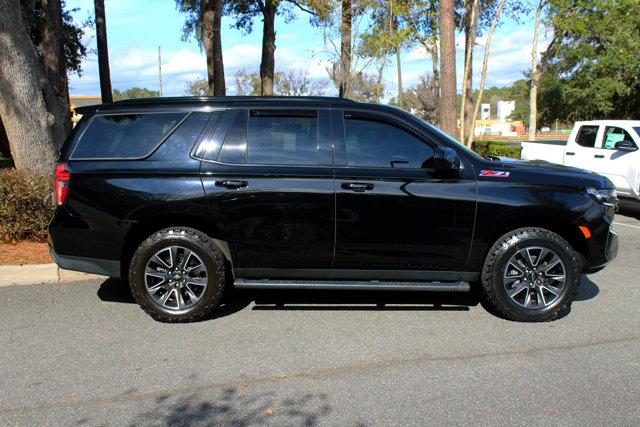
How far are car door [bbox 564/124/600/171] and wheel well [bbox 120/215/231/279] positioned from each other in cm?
890

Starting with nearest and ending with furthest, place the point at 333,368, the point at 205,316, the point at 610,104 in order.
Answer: the point at 333,368 → the point at 205,316 → the point at 610,104

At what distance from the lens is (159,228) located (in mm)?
4805

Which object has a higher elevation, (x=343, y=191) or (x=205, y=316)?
(x=343, y=191)

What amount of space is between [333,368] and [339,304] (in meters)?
1.38

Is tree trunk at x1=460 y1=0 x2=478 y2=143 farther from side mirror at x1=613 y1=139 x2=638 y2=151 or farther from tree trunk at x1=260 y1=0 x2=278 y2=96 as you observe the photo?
side mirror at x1=613 y1=139 x2=638 y2=151

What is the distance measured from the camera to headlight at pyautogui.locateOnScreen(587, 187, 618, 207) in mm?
4711

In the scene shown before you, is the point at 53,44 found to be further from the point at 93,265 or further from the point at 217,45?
the point at 93,265

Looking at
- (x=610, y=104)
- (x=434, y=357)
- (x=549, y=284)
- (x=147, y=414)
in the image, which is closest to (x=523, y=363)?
(x=434, y=357)

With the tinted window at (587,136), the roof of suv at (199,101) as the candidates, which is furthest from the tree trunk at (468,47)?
the roof of suv at (199,101)

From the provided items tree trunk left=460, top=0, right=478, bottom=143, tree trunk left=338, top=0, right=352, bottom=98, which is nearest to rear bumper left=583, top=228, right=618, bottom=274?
tree trunk left=338, top=0, right=352, bottom=98

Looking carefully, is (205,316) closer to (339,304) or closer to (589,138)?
(339,304)

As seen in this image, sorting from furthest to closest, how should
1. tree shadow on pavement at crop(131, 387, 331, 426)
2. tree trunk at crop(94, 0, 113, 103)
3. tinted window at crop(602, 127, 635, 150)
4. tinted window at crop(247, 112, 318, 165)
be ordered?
tree trunk at crop(94, 0, 113, 103)
tinted window at crop(602, 127, 635, 150)
tinted window at crop(247, 112, 318, 165)
tree shadow on pavement at crop(131, 387, 331, 426)

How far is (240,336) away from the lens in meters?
4.45

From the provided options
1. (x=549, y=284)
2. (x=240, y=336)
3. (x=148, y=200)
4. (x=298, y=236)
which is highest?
(x=148, y=200)
